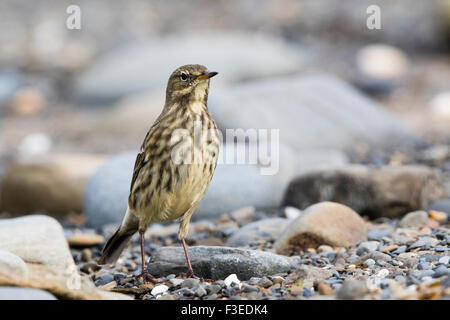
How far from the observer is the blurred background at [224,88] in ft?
33.8

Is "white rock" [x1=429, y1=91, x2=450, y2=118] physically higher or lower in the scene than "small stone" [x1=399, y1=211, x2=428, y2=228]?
higher

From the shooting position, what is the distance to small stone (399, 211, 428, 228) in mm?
7198

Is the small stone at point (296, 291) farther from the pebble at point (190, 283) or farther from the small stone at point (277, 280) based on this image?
the pebble at point (190, 283)

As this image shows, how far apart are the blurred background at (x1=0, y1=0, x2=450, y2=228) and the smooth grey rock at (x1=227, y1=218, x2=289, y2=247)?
1.12 m

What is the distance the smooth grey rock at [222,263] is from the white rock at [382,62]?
40.0 ft

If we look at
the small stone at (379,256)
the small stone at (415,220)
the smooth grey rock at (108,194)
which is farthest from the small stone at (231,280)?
the smooth grey rock at (108,194)

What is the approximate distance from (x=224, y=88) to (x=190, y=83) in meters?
9.52

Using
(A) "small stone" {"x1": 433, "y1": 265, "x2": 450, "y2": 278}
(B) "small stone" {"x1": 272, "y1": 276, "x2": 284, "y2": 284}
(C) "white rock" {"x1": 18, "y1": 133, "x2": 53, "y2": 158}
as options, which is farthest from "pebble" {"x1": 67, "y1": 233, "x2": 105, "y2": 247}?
(C) "white rock" {"x1": 18, "y1": 133, "x2": 53, "y2": 158}

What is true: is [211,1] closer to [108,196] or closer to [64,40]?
[64,40]

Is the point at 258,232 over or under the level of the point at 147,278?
over

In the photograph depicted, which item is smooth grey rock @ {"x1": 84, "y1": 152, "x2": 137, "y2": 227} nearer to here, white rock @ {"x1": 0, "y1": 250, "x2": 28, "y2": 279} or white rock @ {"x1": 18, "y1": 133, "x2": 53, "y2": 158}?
white rock @ {"x1": 0, "y1": 250, "x2": 28, "y2": 279}

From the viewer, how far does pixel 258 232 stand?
295 inches

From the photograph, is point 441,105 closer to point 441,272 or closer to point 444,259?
point 444,259

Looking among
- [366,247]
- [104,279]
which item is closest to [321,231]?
[366,247]
